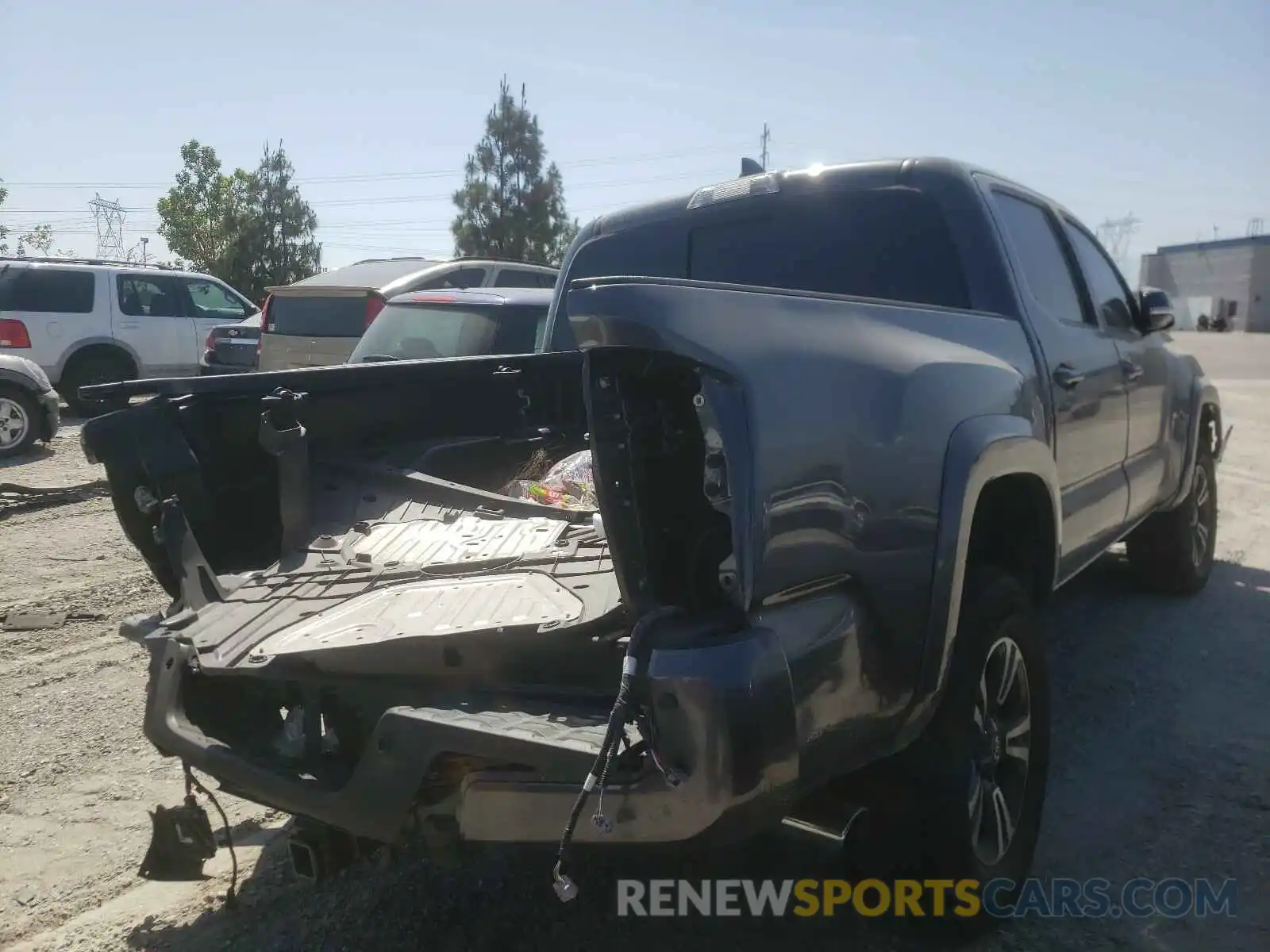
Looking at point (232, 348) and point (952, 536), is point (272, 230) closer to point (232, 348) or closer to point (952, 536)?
point (232, 348)

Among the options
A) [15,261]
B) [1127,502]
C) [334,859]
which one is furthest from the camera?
[15,261]

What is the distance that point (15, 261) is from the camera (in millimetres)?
13672

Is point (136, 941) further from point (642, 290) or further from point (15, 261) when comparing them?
point (15, 261)

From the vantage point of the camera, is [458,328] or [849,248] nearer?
[849,248]

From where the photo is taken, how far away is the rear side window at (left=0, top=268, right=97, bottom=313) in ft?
44.4

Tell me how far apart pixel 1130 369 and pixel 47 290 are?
13.5m

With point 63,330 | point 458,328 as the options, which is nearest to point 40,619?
point 458,328

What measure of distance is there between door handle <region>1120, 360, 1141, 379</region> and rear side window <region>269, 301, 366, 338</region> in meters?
8.14

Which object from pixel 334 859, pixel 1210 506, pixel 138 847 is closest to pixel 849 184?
pixel 334 859

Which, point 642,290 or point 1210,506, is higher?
point 642,290

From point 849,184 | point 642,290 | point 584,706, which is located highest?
point 849,184

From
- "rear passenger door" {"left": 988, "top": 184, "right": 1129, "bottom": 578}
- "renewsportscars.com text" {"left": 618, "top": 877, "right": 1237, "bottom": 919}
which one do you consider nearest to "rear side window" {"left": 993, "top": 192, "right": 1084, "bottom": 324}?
"rear passenger door" {"left": 988, "top": 184, "right": 1129, "bottom": 578}

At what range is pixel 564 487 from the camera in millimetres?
3930

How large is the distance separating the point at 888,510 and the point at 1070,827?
172 centimetres
